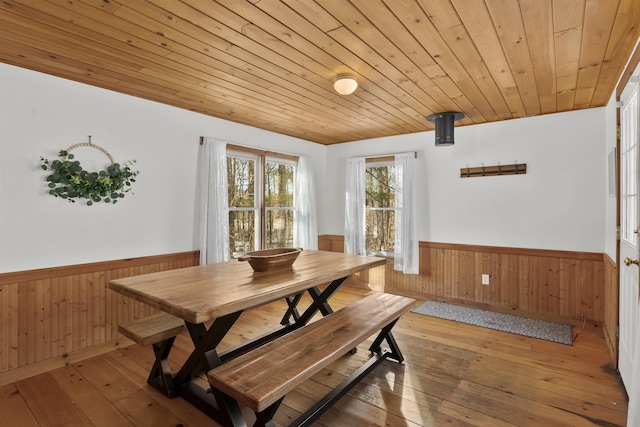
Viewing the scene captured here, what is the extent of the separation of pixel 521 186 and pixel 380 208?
175 cm

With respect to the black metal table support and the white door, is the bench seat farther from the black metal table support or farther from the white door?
the white door

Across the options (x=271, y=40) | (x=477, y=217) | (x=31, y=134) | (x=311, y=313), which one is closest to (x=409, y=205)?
(x=477, y=217)

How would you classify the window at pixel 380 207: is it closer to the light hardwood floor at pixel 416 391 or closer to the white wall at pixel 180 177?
the white wall at pixel 180 177

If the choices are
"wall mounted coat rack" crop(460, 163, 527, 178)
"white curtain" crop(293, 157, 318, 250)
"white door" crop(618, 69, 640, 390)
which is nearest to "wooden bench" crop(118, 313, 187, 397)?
"white curtain" crop(293, 157, 318, 250)

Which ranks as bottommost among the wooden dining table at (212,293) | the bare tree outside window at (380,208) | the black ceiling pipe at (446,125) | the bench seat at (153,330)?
the bench seat at (153,330)

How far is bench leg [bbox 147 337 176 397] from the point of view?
7.27ft

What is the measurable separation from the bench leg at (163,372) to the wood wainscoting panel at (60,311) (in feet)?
2.86

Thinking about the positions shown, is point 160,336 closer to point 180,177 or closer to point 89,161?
point 89,161

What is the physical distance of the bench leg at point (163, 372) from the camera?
7.27 ft

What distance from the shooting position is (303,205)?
15.7 feet

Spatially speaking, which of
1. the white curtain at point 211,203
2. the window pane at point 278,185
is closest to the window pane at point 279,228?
the window pane at point 278,185

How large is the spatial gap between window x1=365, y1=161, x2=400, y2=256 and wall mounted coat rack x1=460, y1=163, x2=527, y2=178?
0.95 metres

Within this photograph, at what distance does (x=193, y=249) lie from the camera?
11.5 feet

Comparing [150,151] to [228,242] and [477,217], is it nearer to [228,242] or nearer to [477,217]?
[228,242]
